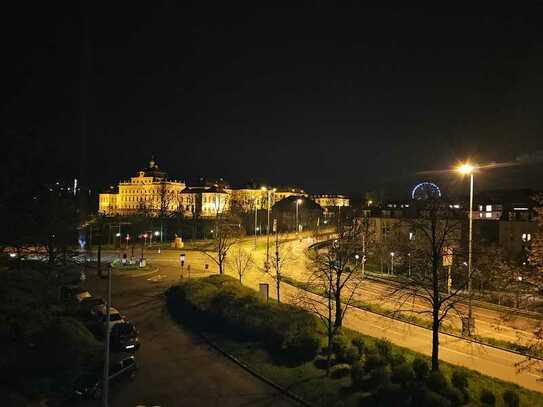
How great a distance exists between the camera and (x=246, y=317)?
21.2m

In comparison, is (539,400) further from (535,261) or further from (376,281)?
(376,281)

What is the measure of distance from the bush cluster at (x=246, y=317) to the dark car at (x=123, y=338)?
4.38m

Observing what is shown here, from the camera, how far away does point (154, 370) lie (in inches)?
671

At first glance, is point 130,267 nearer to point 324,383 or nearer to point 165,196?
point 324,383

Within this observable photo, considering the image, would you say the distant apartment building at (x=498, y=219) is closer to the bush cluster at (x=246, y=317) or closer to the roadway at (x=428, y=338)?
the roadway at (x=428, y=338)

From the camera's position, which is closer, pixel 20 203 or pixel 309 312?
pixel 20 203

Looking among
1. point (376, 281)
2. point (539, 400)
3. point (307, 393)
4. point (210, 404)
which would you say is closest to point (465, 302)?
point (376, 281)

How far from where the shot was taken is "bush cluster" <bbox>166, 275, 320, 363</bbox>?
17.6m

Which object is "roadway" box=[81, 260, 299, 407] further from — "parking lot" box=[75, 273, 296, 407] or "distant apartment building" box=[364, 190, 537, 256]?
"distant apartment building" box=[364, 190, 537, 256]

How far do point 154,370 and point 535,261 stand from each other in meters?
14.5

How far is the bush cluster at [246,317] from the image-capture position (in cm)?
1764

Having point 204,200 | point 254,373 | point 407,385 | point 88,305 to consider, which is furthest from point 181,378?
point 204,200

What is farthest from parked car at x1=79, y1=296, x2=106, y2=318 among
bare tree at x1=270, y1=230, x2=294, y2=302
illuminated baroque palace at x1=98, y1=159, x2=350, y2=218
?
illuminated baroque palace at x1=98, y1=159, x2=350, y2=218

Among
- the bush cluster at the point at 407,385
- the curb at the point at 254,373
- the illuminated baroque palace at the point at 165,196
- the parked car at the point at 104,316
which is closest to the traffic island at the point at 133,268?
the parked car at the point at 104,316
